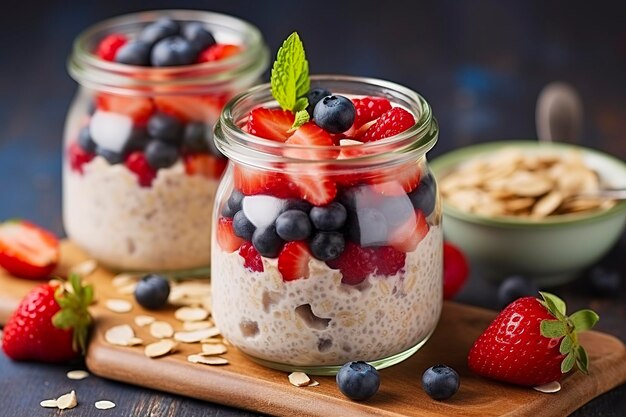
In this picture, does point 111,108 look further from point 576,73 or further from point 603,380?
point 576,73

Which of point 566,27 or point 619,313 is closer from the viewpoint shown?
point 619,313

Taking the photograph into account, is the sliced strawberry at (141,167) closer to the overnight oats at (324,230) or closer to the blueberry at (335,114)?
the overnight oats at (324,230)

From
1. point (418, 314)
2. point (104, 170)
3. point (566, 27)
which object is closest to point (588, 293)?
point (418, 314)

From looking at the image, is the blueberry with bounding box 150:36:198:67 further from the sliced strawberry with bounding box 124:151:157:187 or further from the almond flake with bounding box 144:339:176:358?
the almond flake with bounding box 144:339:176:358

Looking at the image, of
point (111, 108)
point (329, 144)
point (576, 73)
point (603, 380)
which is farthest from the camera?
point (576, 73)

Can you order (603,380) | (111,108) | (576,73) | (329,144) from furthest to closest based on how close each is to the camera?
1. (576,73)
2. (111,108)
3. (603,380)
4. (329,144)

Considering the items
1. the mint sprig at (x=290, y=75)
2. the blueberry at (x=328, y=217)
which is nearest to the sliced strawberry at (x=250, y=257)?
the blueberry at (x=328, y=217)
